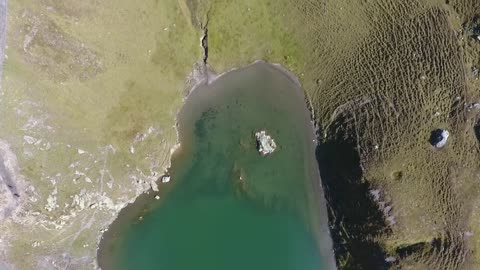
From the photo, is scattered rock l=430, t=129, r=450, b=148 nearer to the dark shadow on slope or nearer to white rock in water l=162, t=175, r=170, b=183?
the dark shadow on slope

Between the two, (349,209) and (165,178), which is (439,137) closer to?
(349,209)

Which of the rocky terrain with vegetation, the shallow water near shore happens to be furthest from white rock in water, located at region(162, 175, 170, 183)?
the rocky terrain with vegetation

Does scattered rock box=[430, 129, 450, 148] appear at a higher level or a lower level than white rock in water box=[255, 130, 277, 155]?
lower

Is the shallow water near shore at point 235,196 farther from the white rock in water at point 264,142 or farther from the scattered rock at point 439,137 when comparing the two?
the scattered rock at point 439,137

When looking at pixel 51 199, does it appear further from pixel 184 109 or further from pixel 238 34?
pixel 238 34

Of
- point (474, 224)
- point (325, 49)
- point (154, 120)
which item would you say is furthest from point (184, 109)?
point (474, 224)

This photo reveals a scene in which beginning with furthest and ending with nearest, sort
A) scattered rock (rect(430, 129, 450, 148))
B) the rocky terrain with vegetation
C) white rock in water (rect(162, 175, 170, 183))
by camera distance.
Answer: white rock in water (rect(162, 175, 170, 183))
scattered rock (rect(430, 129, 450, 148))
the rocky terrain with vegetation

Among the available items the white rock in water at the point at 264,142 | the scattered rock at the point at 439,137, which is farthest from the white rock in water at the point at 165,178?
the scattered rock at the point at 439,137
